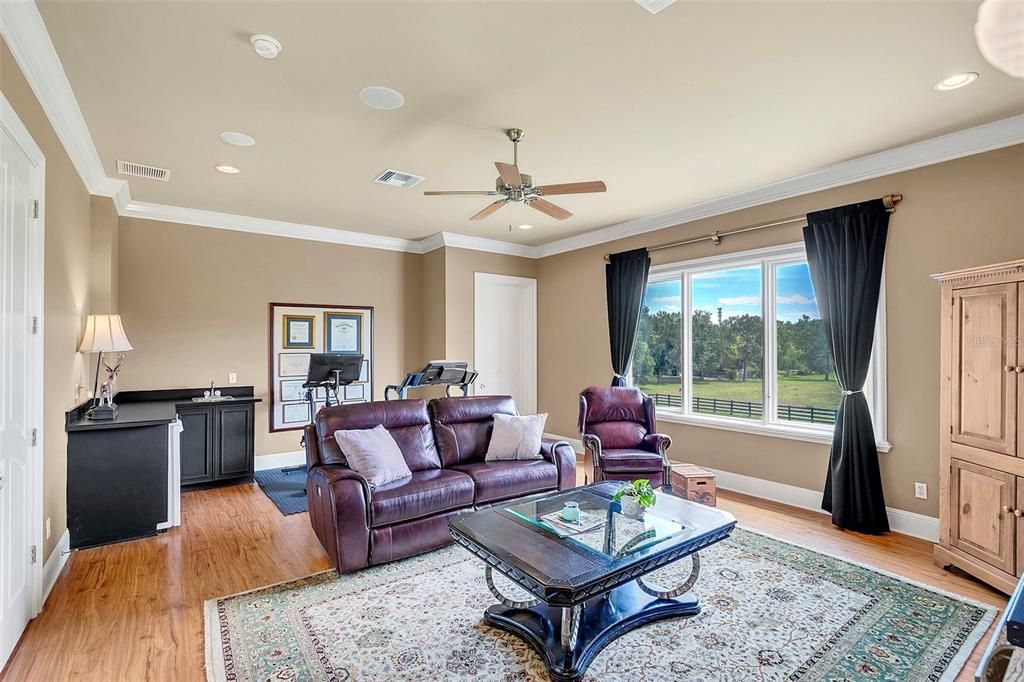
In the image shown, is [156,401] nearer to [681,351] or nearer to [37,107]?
[37,107]

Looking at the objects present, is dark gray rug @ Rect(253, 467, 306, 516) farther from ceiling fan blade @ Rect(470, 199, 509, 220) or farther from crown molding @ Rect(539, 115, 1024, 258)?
crown molding @ Rect(539, 115, 1024, 258)

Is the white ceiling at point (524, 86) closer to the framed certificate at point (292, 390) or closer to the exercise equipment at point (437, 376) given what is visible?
the exercise equipment at point (437, 376)

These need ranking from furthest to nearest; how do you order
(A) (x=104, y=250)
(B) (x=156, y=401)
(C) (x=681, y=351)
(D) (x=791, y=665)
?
(C) (x=681, y=351), (B) (x=156, y=401), (A) (x=104, y=250), (D) (x=791, y=665)

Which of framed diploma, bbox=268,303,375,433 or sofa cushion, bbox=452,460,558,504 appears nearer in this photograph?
sofa cushion, bbox=452,460,558,504

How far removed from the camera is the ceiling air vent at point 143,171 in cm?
397

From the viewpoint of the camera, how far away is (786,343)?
4.61 metres

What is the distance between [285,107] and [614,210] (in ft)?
11.1

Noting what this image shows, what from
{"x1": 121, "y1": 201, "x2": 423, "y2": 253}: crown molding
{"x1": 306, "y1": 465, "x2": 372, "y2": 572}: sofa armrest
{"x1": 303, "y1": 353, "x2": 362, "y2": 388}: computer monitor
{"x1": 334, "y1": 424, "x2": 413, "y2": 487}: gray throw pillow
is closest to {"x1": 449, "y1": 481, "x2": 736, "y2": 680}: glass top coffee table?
{"x1": 306, "y1": 465, "x2": 372, "y2": 572}: sofa armrest

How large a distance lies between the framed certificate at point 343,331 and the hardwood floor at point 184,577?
2222 mm

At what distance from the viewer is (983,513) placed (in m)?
2.96

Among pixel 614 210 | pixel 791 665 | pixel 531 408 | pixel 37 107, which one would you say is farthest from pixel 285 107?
pixel 531 408

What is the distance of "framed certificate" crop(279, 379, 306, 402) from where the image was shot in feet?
19.6

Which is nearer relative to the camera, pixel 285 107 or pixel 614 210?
pixel 285 107

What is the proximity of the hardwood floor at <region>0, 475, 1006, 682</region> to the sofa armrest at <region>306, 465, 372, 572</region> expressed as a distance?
276mm
